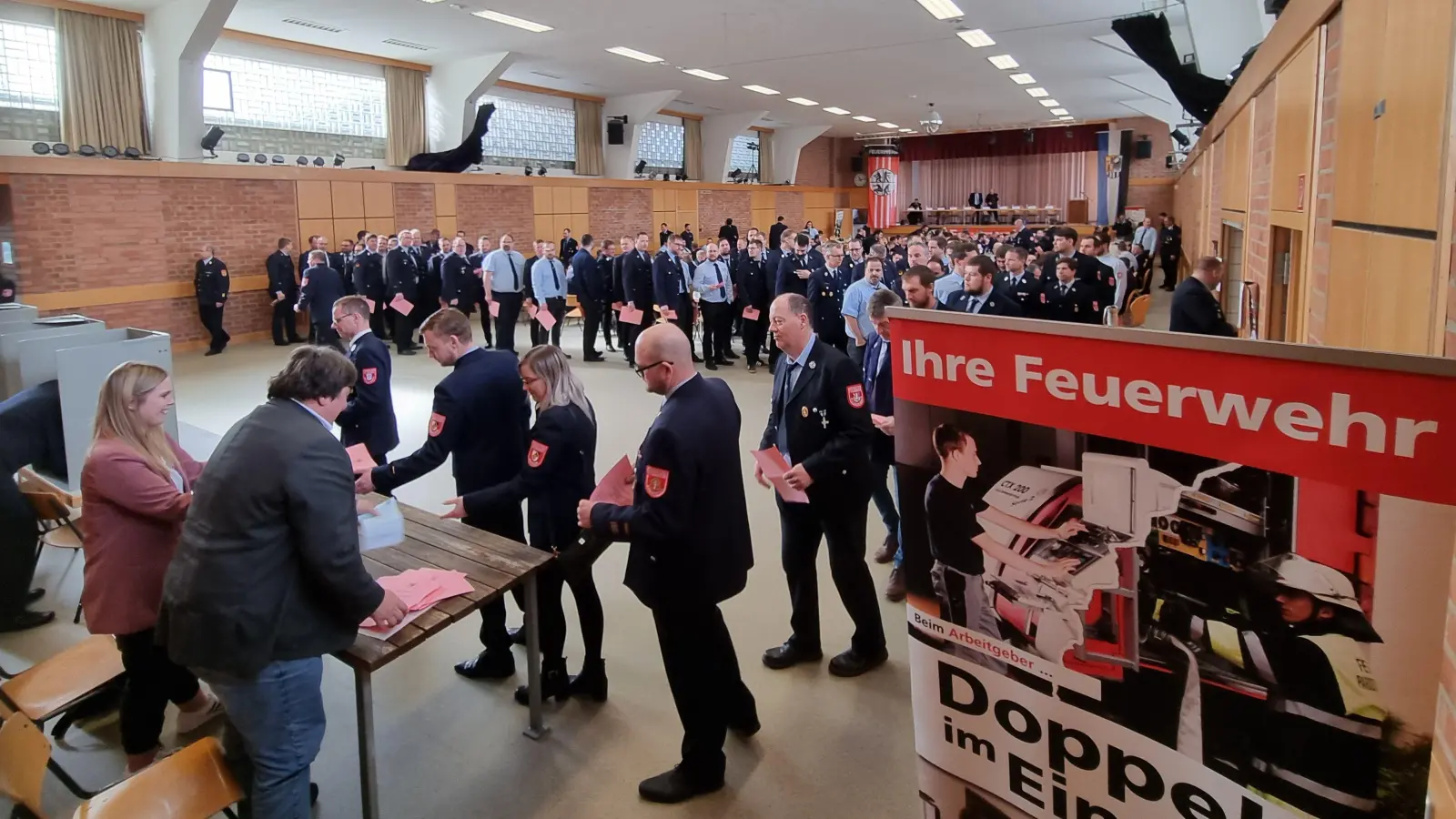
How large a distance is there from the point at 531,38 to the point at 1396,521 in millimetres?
14868

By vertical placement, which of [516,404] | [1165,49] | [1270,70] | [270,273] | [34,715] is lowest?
[34,715]

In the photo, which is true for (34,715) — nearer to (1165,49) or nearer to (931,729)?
(931,729)

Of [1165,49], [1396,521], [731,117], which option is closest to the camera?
[1396,521]

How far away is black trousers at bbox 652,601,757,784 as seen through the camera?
280 cm

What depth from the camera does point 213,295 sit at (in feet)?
39.6

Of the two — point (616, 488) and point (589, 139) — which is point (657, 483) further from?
point (589, 139)

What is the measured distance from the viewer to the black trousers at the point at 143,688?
2.78 m

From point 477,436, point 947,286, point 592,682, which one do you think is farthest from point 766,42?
point 592,682

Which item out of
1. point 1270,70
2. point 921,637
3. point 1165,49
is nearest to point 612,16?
point 1165,49

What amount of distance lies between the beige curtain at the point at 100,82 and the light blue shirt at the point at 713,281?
857cm

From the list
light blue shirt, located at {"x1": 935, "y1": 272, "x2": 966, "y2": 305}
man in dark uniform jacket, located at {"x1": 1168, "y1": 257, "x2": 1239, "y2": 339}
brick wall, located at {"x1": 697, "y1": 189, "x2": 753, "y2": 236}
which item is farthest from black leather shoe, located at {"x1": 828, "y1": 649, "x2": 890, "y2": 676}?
brick wall, located at {"x1": 697, "y1": 189, "x2": 753, "y2": 236}

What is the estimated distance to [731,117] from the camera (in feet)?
78.6

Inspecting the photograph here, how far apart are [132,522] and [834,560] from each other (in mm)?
2498

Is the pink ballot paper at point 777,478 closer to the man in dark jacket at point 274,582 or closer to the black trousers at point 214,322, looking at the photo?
the man in dark jacket at point 274,582
